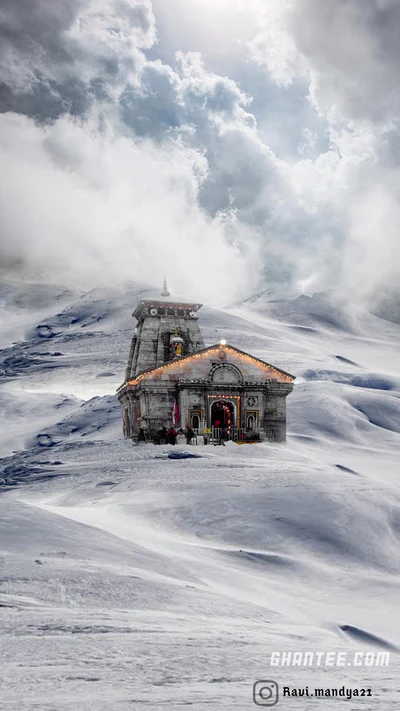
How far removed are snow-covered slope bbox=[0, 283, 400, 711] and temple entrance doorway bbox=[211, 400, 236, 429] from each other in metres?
3.98

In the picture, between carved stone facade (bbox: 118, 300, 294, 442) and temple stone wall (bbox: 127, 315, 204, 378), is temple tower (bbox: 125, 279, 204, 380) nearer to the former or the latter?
temple stone wall (bbox: 127, 315, 204, 378)

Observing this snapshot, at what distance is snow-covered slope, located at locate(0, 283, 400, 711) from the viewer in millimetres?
6367

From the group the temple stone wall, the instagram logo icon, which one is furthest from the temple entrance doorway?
the instagram logo icon

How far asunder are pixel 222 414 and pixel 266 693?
31.5 meters

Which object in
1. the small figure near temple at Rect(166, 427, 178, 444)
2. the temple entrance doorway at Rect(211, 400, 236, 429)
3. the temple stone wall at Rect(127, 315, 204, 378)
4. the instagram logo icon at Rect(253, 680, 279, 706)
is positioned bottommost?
the small figure near temple at Rect(166, 427, 178, 444)

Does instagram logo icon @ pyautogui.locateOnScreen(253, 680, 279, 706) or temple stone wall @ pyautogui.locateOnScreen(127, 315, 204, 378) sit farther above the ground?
temple stone wall @ pyautogui.locateOnScreen(127, 315, 204, 378)

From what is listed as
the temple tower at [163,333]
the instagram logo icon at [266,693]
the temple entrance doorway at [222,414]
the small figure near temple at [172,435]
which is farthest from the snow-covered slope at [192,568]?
the temple tower at [163,333]

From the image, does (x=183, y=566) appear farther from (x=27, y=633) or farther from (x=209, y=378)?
(x=209, y=378)

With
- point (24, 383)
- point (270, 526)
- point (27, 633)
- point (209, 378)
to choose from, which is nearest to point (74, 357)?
point (24, 383)

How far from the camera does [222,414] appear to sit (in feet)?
123

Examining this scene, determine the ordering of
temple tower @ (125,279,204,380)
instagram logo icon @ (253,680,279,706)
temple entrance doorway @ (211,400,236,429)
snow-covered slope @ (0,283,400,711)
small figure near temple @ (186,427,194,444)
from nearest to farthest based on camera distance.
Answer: instagram logo icon @ (253,680,279,706) → snow-covered slope @ (0,283,400,711) → small figure near temple @ (186,427,194,444) → temple entrance doorway @ (211,400,236,429) → temple tower @ (125,279,204,380)

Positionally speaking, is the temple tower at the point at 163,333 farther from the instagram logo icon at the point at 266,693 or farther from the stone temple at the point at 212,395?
the instagram logo icon at the point at 266,693

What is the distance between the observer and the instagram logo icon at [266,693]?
572 cm

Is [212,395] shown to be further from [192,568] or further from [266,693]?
[266,693]
